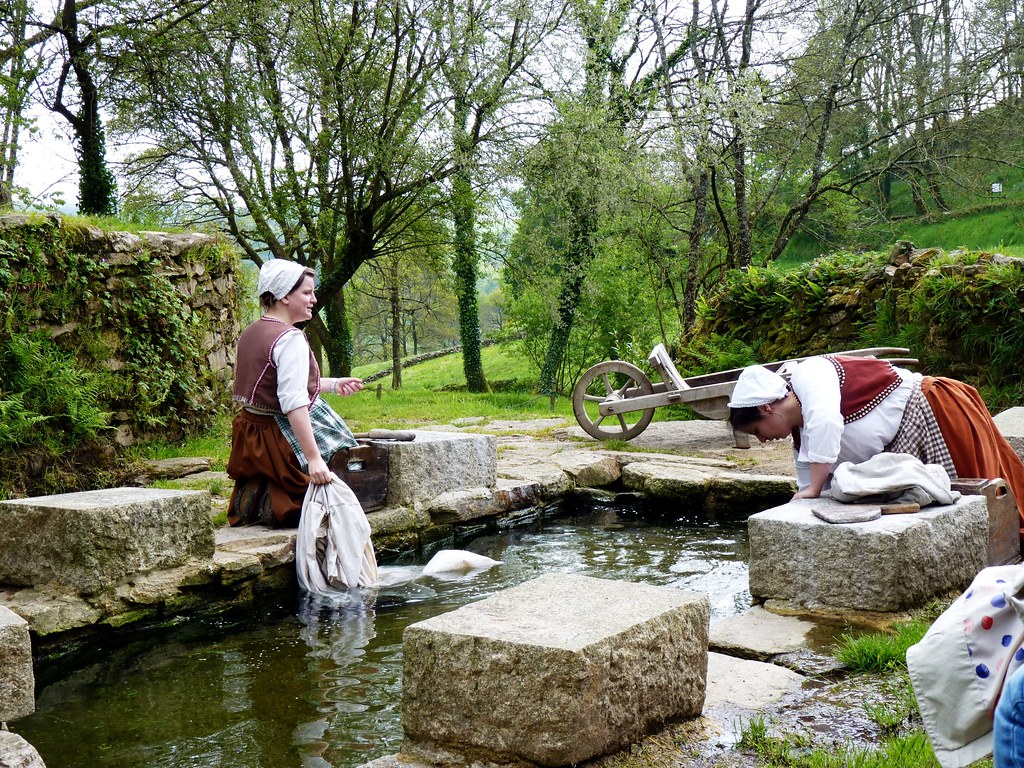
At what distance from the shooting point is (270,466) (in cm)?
541

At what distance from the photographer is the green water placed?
2982 millimetres

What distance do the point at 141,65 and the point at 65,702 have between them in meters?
12.4

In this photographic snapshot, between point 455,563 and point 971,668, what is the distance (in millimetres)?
4214

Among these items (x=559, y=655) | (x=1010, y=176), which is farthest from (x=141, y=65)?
(x=1010, y=176)

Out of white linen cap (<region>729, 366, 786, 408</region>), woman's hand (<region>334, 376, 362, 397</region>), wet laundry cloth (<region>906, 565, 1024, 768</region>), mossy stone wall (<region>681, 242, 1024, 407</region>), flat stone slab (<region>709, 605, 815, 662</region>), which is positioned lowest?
flat stone slab (<region>709, 605, 815, 662</region>)

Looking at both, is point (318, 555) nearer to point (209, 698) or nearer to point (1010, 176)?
point (209, 698)

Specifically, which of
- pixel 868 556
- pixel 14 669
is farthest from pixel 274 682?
pixel 868 556

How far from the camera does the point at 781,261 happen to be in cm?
2614

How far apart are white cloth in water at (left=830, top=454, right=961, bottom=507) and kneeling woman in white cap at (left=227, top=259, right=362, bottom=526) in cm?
290

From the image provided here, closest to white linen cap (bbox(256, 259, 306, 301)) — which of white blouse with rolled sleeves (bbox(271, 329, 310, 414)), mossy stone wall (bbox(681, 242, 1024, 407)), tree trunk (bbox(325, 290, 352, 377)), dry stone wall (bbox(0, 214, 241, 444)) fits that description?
white blouse with rolled sleeves (bbox(271, 329, 310, 414))

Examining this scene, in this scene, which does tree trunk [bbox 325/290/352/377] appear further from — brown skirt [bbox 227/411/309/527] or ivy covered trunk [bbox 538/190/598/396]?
brown skirt [bbox 227/411/309/527]

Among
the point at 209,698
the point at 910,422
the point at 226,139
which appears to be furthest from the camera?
the point at 226,139

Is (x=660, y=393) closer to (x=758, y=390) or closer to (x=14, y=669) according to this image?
(x=758, y=390)

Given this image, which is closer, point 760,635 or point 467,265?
point 760,635
